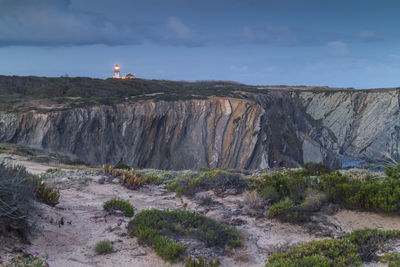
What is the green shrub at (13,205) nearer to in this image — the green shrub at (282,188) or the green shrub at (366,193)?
the green shrub at (282,188)

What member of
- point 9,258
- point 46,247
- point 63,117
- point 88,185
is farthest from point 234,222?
point 63,117

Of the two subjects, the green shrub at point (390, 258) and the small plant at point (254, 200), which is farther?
the small plant at point (254, 200)

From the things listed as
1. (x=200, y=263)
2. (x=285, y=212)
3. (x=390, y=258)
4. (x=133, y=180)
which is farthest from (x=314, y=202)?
(x=133, y=180)

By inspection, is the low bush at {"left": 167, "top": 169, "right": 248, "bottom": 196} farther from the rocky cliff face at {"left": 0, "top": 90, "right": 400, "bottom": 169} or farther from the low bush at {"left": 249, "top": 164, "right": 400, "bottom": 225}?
the rocky cliff face at {"left": 0, "top": 90, "right": 400, "bottom": 169}

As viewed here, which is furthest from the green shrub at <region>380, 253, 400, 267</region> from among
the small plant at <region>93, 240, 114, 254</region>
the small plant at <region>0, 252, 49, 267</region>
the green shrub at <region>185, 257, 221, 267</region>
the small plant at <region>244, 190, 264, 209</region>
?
the small plant at <region>0, 252, 49, 267</region>

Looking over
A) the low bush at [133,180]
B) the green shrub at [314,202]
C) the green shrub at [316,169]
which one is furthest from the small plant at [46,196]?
the green shrub at [316,169]

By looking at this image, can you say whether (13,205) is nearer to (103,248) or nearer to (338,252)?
(103,248)

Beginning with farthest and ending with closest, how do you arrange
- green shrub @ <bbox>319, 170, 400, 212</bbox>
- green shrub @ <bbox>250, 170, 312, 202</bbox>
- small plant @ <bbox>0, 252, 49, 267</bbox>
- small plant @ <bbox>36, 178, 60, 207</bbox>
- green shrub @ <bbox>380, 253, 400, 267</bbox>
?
green shrub @ <bbox>250, 170, 312, 202</bbox>
small plant @ <bbox>36, 178, 60, 207</bbox>
green shrub @ <bbox>319, 170, 400, 212</bbox>
green shrub @ <bbox>380, 253, 400, 267</bbox>
small plant @ <bbox>0, 252, 49, 267</bbox>

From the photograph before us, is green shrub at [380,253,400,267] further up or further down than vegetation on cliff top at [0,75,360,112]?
further down

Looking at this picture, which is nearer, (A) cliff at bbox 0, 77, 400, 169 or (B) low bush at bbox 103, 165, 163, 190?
(B) low bush at bbox 103, 165, 163, 190
